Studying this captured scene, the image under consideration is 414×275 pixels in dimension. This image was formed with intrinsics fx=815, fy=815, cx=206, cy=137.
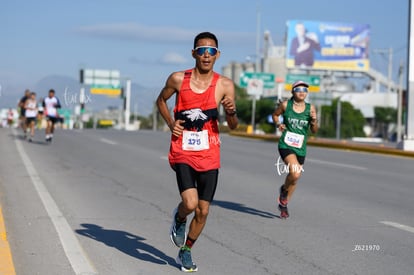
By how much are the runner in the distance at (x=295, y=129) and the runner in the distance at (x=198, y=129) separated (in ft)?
12.0

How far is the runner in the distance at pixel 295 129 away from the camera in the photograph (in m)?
10.3

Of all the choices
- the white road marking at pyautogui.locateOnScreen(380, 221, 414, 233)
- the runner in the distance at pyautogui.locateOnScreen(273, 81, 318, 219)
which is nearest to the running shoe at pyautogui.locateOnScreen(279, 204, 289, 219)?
the runner in the distance at pyautogui.locateOnScreen(273, 81, 318, 219)

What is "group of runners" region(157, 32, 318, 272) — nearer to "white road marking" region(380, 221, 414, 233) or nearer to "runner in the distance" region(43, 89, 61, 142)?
"white road marking" region(380, 221, 414, 233)

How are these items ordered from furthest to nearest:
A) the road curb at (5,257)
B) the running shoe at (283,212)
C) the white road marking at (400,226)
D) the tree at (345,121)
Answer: the tree at (345,121)
the running shoe at (283,212)
the white road marking at (400,226)
the road curb at (5,257)

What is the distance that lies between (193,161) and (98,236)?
84.6 inches

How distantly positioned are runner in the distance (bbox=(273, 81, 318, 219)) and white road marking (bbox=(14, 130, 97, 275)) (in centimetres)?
281

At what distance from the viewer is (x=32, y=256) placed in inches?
283

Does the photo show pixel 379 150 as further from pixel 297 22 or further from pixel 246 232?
pixel 297 22

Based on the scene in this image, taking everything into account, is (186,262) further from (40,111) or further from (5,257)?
(40,111)

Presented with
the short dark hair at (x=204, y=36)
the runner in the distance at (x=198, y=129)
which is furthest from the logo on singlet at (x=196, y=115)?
the short dark hair at (x=204, y=36)

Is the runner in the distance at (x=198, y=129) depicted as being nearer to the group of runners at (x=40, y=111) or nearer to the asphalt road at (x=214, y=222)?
the asphalt road at (x=214, y=222)

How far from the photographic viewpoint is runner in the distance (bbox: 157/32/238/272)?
262 inches

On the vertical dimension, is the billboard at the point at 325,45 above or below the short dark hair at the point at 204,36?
above

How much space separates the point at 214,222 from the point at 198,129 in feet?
10.5
